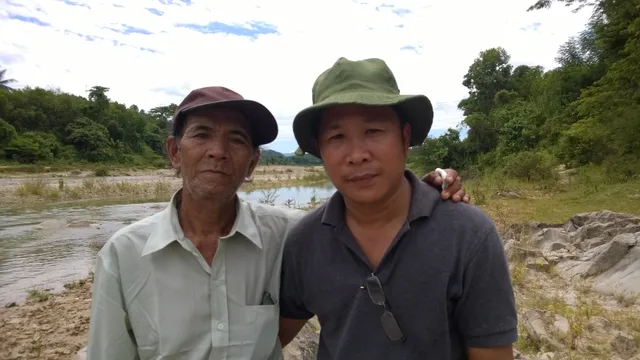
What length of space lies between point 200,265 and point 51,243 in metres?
10.6

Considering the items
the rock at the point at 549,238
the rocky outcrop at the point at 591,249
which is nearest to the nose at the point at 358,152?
the rocky outcrop at the point at 591,249

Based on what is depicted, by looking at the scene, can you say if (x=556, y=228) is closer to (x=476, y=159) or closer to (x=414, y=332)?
(x=414, y=332)

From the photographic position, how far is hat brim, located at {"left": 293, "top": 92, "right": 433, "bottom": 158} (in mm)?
1488

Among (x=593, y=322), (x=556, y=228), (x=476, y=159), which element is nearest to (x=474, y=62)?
(x=476, y=159)

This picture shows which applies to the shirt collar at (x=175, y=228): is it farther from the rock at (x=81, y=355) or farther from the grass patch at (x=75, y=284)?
the grass patch at (x=75, y=284)

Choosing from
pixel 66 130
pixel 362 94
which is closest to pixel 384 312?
pixel 362 94

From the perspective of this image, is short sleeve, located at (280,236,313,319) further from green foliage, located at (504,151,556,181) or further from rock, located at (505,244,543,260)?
green foliage, located at (504,151,556,181)

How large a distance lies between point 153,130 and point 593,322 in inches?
2237

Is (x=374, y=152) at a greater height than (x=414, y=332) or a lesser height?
greater

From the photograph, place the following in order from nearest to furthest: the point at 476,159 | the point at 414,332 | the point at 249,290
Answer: the point at 414,332 → the point at 249,290 → the point at 476,159

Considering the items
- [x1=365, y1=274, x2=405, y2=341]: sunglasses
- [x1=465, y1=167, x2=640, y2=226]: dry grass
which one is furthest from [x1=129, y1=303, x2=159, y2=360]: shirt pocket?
[x1=465, y1=167, x2=640, y2=226]: dry grass

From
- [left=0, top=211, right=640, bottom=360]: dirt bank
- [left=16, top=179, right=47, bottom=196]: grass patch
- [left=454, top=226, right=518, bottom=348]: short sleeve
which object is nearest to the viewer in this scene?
[left=454, top=226, right=518, bottom=348]: short sleeve

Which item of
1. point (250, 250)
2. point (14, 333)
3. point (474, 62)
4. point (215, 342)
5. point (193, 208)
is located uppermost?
point (474, 62)

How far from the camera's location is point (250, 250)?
6.37 feet
